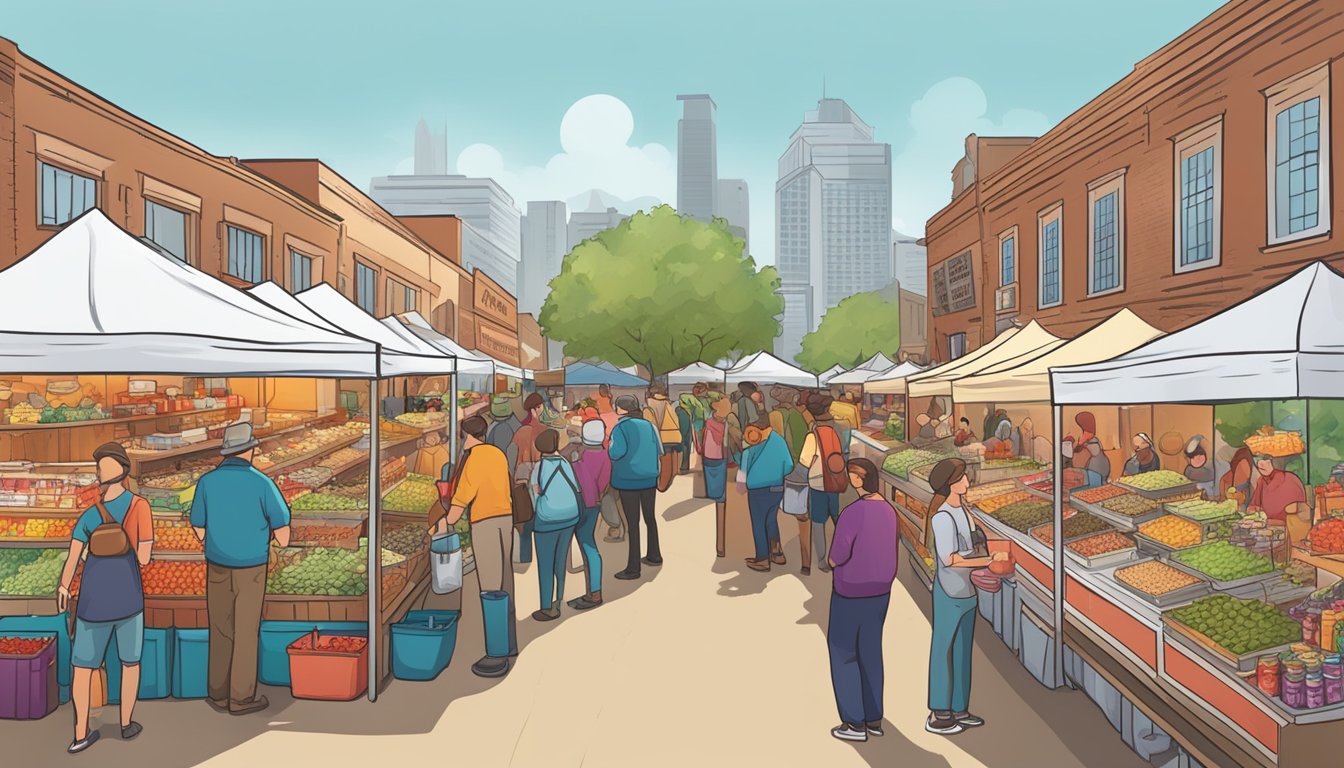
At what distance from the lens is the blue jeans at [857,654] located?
496cm

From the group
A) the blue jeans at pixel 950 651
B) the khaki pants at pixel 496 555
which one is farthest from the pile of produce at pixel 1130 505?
the khaki pants at pixel 496 555

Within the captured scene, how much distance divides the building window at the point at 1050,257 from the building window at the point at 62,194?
18805 mm

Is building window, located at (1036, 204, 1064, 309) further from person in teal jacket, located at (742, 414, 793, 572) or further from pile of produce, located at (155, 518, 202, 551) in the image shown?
pile of produce, located at (155, 518, 202, 551)

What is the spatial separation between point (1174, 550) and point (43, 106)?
653 inches

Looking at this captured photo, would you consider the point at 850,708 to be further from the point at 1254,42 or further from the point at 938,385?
the point at 1254,42

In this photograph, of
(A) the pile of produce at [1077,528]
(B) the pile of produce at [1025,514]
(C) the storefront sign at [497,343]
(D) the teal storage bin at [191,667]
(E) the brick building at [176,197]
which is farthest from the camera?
(C) the storefront sign at [497,343]

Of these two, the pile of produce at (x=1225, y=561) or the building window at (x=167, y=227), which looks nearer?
the pile of produce at (x=1225, y=561)

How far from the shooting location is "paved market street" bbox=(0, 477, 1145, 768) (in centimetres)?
503

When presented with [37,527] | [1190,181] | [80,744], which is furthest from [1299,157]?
[37,527]

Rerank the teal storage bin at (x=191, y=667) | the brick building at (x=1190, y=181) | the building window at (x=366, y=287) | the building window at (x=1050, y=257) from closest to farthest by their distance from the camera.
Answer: the teal storage bin at (x=191, y=667)
the brick building at (x=1190, y=181)
the building window at (x=1050, y=257)
the building window at (x=366, y=287)

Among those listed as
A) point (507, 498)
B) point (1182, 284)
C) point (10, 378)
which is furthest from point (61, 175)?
point (1182, 284)

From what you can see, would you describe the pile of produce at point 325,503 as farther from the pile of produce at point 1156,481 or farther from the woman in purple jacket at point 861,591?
the pile of produce at point 1156,481

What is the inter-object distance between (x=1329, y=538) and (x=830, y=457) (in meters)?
4.44

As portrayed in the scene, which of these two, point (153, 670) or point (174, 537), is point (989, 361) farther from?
point (153, 670)
